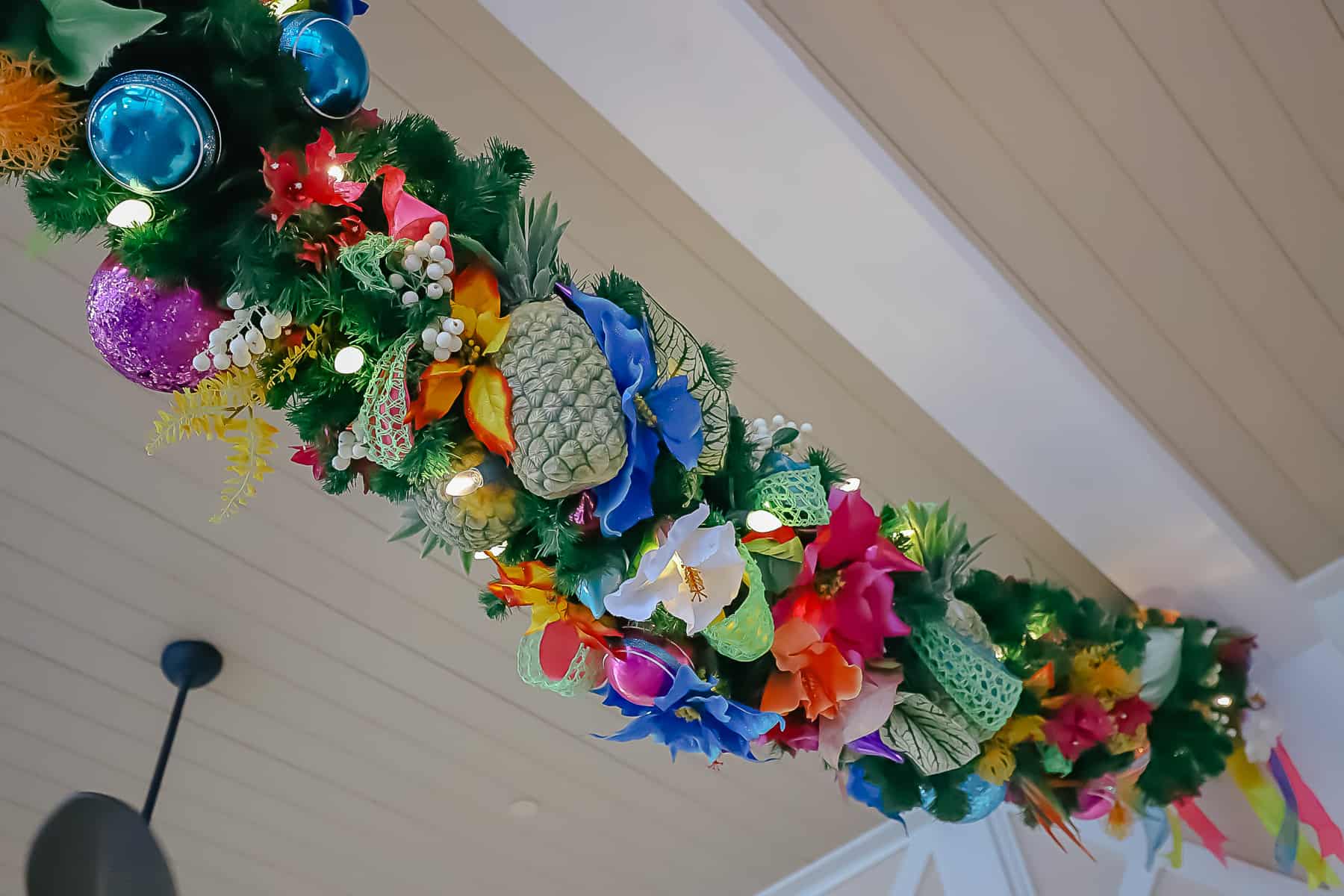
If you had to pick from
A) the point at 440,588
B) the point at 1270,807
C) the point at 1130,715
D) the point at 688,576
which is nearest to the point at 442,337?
the point at 688,576

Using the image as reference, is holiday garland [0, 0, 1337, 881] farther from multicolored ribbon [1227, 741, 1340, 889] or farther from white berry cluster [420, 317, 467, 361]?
multicolored ribbon [1227, 741, 1340, 889]

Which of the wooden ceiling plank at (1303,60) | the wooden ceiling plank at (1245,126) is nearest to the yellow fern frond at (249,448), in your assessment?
the wooden ceiling plank at (1245,126)

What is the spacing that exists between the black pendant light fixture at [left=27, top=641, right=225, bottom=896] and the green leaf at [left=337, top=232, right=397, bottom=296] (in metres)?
0.36

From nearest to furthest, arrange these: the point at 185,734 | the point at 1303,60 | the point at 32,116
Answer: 1. the point at 32,116
2. the point at 1303,60
3. the point at 185,734

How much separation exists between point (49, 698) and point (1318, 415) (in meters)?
2.00

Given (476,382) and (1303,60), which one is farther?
(1303,60)

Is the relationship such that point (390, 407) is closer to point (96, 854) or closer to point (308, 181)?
point (308, 181)

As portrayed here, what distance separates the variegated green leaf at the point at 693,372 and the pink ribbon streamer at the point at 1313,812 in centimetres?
128

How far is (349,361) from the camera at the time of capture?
72 centimetres

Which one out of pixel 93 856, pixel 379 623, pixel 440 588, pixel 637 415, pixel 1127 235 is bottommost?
pixel 379 623

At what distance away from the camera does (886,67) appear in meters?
1.09

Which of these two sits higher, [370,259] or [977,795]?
[370,259]

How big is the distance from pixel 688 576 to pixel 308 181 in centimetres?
40

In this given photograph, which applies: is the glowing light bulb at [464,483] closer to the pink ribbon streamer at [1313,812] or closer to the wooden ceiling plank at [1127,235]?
the wooden ceiling plank at [1127,235]
